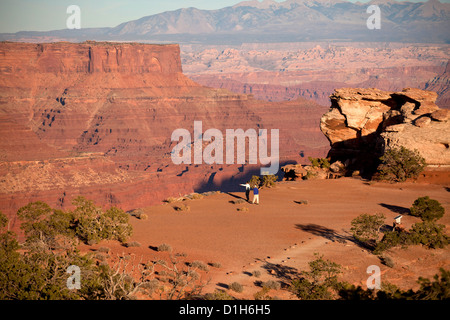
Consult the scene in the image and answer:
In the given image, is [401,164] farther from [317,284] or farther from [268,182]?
[317,284]

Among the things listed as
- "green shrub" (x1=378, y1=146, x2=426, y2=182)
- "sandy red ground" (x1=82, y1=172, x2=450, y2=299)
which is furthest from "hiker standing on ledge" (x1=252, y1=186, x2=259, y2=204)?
"green shrub" (x1=378, y1=146, x2=426, y2=182)

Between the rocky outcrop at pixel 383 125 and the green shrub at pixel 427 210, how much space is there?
9.42m

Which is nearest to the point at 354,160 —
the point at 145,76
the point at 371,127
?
the point at 371,127

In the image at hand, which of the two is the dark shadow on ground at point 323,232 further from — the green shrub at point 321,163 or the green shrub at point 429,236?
the green shrub at point 321,163

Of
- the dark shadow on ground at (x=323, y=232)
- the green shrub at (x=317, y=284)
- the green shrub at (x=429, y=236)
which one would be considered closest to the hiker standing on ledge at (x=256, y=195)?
the dark shadow on ground at (x=323, y=232)

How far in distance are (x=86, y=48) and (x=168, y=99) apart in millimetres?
24350

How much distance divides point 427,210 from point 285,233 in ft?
18.8

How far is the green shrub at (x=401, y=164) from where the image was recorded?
28.2 m

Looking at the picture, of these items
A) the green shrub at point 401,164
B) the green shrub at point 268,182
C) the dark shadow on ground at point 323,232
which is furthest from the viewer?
the green shrub at point 268,182

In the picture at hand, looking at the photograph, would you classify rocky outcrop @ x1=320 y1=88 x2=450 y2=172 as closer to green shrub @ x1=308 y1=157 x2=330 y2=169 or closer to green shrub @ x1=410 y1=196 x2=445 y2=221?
green shrub @ x1=308 y1=157 x2=330 y2=169

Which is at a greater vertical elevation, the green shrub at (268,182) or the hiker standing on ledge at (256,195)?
the hiker standing on ledge at (256,195)

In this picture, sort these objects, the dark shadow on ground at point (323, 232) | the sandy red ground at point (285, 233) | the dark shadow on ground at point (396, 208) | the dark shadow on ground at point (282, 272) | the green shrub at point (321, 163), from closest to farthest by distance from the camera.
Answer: the dark shadow on ground at point (282, 272) < the sandy red ground at point (285, 233) < the dark shadow on ground at point (323, 232) < the dark shadow on ground at point (396, 208) < the green shrub at point (321, 163)

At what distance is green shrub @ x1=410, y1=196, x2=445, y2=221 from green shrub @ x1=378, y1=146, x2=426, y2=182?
26.5 feet

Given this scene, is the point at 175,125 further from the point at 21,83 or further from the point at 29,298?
the point at 29,298
